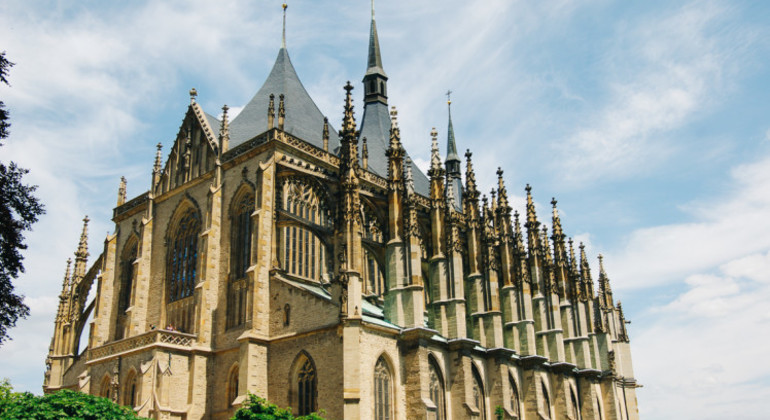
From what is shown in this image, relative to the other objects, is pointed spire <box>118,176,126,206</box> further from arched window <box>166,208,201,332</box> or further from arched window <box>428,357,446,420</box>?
arched window <box>428,357,446,420</box>

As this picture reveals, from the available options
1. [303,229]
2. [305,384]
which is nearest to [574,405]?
[303,229]

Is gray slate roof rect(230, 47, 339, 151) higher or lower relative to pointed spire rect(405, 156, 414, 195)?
higher

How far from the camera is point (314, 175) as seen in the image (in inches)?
1337

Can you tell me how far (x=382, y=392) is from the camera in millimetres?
29391

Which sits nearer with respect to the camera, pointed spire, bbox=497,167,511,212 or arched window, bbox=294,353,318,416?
arched window, bbox=294,353,318,416

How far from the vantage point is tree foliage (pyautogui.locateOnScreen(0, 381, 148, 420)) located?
20.4m

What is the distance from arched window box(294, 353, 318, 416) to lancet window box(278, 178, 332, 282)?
516cm

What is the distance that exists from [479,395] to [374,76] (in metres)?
31.6

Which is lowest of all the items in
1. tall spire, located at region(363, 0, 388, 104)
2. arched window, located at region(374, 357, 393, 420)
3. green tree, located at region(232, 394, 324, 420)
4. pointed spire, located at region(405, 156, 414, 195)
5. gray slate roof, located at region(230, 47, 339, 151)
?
green tree, located at region(232, 394, 324, 420)

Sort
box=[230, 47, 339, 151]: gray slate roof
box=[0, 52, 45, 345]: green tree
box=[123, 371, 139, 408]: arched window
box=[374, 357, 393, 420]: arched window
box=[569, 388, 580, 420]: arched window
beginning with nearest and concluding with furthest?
1. box=[0, 52, 45, 345]: green tree
2. box=[374, 357, 393, 420]: arched window
3. box=[123, 371, 139, 408]: arched window
4. box=[230, 47, 339, 151]: gray slate roof
5. box=[569, 388, 580, 420]: arched window

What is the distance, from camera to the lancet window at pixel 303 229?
32.3 meters

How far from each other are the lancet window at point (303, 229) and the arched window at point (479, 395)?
9.55m

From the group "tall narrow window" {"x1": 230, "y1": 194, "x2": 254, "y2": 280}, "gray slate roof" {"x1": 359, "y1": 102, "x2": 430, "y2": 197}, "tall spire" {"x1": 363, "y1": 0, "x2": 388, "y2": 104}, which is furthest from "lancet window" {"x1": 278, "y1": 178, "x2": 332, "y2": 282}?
"tall spire" {"x1": 363, "y1": 0, "x2": 388, "y2": 104}

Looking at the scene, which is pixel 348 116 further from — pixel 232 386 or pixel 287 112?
pixel 232 386
